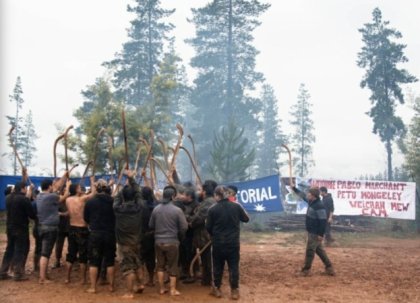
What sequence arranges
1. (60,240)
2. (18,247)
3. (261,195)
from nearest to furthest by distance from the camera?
(18,247) → (60,240) → (261,195)

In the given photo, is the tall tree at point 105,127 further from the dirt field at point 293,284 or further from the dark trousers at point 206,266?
the dark trousers at point 206,266

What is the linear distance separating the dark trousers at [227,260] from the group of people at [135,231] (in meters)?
0.02

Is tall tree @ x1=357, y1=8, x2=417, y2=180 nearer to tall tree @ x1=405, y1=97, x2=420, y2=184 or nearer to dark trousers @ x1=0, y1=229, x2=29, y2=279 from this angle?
tall tree @ x1=405, y1=97, x2=420, y2=184

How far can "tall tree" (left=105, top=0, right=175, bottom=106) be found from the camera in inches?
1471

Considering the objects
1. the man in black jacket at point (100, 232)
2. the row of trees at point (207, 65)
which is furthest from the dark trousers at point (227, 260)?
the row of trees at point (207, 65)

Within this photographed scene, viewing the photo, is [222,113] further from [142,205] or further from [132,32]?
[142,205]

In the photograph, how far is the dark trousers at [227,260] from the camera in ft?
26.1

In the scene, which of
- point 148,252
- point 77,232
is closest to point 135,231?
point 148,252

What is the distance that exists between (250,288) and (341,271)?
2.94 meters

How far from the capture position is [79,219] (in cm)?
898

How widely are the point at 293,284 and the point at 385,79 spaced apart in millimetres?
29991

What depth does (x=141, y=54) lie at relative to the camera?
38.7 metres

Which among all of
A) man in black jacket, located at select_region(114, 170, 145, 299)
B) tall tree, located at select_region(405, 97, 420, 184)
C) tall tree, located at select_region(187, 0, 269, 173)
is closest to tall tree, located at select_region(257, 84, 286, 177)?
tall tree, located at select_region(187, 0, 269, 173)

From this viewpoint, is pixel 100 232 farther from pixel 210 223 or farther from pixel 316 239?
pixel 316 239
